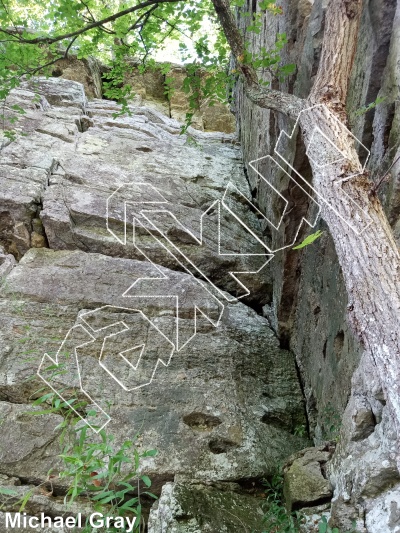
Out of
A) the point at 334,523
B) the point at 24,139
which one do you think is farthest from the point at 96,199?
the point at 334,523

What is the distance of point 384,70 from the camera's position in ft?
12.3

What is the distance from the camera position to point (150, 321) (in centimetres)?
515

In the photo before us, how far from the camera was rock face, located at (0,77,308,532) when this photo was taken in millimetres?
3760

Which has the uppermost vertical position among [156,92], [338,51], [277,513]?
[338,51]

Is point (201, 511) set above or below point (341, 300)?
below

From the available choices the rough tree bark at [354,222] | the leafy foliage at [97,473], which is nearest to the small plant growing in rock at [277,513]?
Result: the leafy foliage at [97,473]

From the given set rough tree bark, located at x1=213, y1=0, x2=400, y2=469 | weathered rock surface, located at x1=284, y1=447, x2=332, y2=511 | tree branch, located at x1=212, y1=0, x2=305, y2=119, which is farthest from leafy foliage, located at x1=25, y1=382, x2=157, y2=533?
tree branch, located at x1=212, y1=0, x2=305, y2=119

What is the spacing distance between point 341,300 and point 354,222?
157 cm

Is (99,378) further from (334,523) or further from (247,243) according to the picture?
(247,243)

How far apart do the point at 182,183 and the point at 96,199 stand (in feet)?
5.64

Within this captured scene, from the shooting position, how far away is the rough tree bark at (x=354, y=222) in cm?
227

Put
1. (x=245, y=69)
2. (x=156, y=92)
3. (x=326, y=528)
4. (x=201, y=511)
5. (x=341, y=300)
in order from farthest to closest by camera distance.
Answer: (x=156, y=92)
(x=245, y=69)
(x=341, y=300)
(x=201, y=511)
(x=326, y=528)

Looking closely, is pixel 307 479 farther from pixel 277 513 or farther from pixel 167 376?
pixel 167 376

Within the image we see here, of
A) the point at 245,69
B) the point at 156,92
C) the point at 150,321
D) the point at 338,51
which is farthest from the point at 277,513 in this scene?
the point at 156,92
